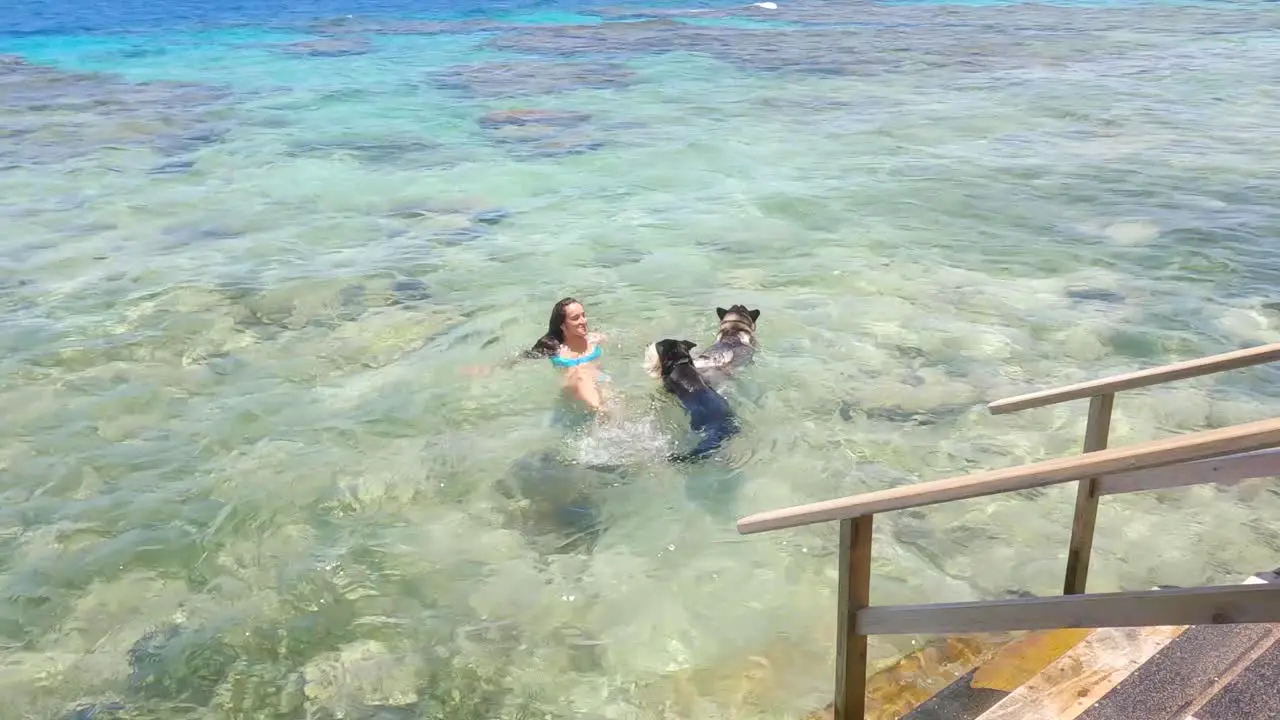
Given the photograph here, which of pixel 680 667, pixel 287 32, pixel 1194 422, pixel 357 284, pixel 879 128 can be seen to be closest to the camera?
pixel 680 667

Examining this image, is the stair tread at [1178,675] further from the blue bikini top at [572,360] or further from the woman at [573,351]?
the blue bikini top at [572,360]

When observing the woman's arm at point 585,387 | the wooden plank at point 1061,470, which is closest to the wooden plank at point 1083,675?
the wooden plank at point 1061,470

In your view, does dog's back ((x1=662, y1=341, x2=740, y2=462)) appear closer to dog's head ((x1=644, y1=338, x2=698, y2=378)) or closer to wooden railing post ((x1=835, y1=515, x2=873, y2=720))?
dog's head ((x1=644, y1=338, x2=698, y2=378))

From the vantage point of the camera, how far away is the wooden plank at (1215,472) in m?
2.97

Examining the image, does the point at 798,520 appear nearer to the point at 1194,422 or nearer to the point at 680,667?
the point at 680,667

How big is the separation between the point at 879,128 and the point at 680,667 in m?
14.5

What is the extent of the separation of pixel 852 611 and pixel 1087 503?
152 centimetres

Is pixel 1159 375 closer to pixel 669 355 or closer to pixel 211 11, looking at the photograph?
pixel 669 355

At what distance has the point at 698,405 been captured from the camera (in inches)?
256

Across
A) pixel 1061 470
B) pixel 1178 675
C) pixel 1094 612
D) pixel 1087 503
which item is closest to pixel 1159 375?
pixel 1087 503

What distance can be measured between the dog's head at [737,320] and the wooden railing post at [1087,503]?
3.76m

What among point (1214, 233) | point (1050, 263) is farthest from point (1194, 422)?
point (1214, 233)

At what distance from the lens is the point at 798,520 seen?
2.80 metres

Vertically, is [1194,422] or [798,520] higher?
[798,520]
